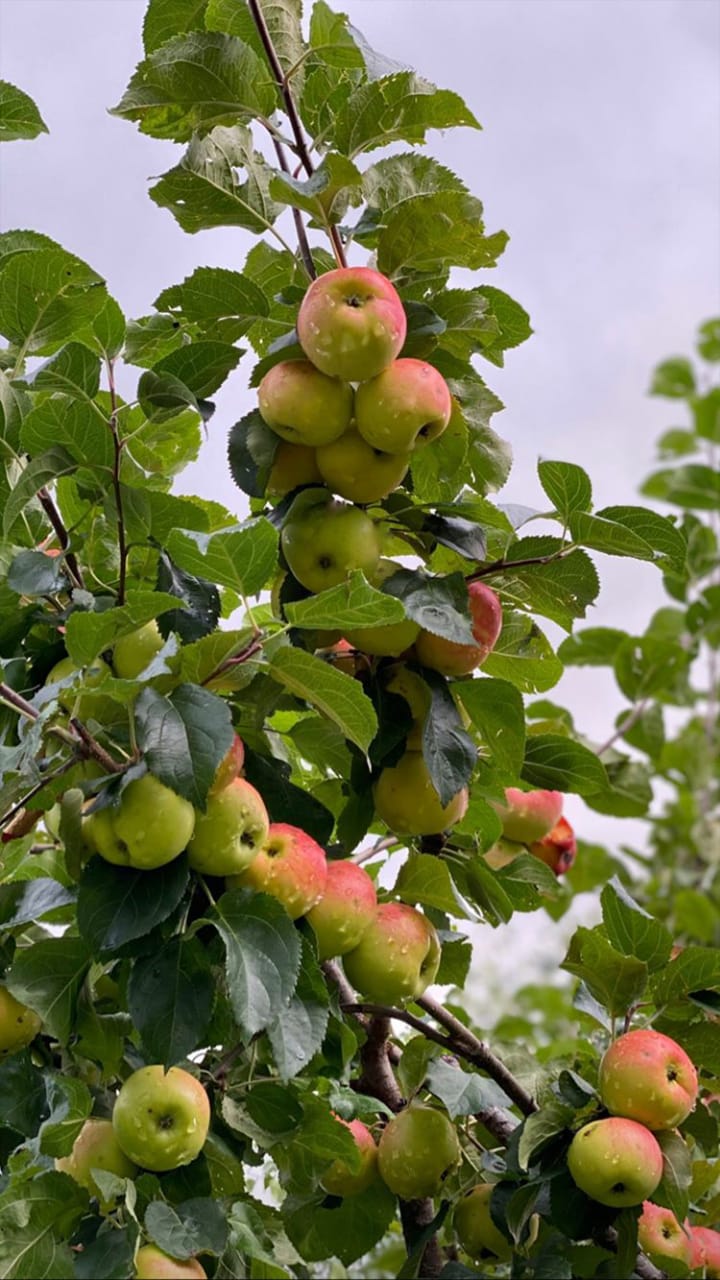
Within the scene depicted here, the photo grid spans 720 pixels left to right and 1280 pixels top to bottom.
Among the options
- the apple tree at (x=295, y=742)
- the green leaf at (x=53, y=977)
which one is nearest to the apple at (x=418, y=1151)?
the apple tree at (x=295, y=742)

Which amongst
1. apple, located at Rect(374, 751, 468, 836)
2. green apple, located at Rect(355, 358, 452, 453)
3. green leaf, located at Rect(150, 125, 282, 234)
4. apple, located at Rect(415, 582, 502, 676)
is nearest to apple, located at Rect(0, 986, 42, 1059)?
apple, located at Rect(374, 751, 468, 836)

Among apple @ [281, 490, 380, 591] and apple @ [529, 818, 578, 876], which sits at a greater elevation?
Result: apple @ [281, 490, 380, 591]

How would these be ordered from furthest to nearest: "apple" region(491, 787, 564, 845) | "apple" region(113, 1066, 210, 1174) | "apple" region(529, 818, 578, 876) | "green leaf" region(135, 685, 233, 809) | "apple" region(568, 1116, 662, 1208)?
"apple" region(529, 818, 578, 876) → "apple" region(491, 787, 564, 845) → "apple" region(568, 1116, 662, 1208) → "apple" region(113, 1066, 210, 1174) → "green leaf" region(135, 685, 233, 809)

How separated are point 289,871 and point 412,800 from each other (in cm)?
20

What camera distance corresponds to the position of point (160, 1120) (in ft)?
3.92

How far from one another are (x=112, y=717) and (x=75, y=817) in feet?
0.32

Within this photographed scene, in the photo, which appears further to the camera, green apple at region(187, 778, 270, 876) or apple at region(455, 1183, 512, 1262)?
apple at region(455, 1183, 512, 1262)

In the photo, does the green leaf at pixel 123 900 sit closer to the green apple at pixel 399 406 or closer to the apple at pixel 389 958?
the apple at pixel 389 958

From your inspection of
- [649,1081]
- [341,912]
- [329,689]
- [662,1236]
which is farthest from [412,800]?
[662,1236]

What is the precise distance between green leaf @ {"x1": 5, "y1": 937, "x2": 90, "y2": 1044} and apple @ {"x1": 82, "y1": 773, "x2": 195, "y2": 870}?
0.63ft

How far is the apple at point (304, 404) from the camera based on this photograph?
1275mm

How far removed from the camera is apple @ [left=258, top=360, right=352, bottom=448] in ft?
4.18

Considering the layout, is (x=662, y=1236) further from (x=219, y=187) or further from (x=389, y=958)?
(x=219, y=187)

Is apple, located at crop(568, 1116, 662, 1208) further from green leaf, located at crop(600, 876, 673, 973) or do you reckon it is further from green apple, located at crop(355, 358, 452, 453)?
green apple, located at crop(355, 358, 452, 453)
